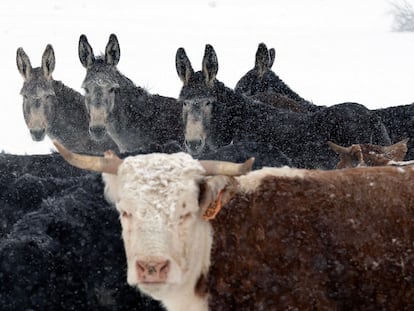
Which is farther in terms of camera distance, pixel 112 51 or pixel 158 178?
pixel 112 51

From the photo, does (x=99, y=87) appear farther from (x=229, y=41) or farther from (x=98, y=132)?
(x=229, y=41)

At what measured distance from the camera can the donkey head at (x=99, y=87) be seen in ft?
28.9

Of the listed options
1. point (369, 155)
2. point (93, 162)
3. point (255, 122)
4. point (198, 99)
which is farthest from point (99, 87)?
point (93, 162)

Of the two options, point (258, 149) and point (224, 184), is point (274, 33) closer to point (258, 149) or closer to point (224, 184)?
point (258, 149)

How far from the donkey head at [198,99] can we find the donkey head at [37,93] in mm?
1875

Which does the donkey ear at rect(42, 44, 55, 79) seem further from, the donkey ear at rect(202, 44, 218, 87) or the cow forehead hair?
the cow forehead hair

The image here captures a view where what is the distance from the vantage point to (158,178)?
13.2 feet

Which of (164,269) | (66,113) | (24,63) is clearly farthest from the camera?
(66,113)

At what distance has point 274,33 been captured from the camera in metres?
27.4

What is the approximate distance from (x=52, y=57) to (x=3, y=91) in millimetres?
10491

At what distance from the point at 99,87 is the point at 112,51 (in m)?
0.60

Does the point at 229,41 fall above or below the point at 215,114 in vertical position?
above

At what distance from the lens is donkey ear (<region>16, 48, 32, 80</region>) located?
363 inches

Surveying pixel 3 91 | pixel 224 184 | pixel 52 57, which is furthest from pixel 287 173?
pixel 3 91
